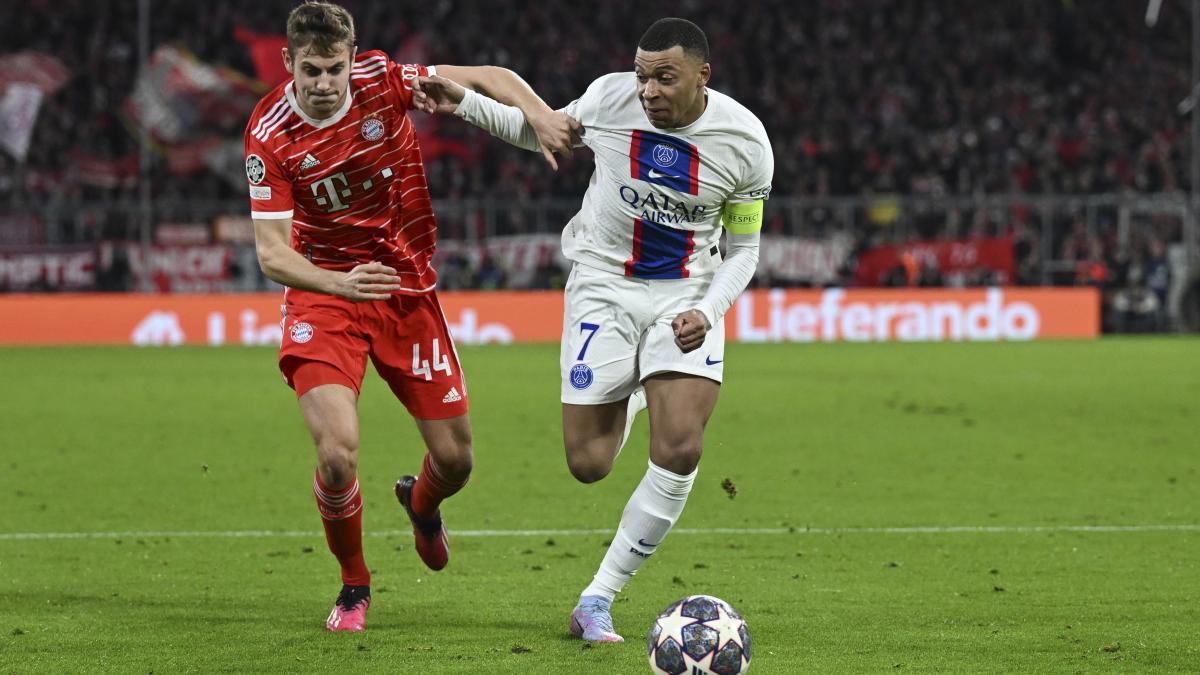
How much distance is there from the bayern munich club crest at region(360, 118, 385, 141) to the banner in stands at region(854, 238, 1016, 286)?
20016 millimetres

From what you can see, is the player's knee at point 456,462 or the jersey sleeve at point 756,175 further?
the player's knee at point 456,462

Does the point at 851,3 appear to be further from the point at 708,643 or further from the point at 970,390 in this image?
the point at 708,643

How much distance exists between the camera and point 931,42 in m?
33.2

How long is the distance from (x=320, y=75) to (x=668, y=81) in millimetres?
1205

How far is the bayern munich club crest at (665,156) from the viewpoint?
578 cm

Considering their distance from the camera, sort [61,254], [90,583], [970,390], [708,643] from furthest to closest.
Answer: [61,254] → [970,390] → [90,583] → [708,643]

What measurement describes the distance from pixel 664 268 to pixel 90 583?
107 inches

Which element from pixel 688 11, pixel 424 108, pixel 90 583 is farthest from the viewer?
pixel 688 11

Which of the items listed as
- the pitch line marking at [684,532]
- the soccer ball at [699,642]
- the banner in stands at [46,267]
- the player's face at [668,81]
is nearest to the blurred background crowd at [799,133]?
the banner in stands at [46,267]

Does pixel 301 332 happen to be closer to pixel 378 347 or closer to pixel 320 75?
pixel 378 347

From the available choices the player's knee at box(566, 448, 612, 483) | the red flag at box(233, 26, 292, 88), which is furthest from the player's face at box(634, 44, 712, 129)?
the red flag at box(233, 26, 292, 88)

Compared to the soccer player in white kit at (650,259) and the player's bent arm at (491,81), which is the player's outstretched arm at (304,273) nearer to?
the soccer player in white kit at (650,259)

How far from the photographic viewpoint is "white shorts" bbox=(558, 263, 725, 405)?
583cm

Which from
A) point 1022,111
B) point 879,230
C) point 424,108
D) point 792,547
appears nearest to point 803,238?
point 879,230
